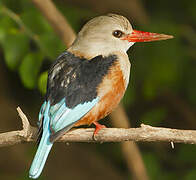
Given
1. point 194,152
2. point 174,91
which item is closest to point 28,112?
point 174,91

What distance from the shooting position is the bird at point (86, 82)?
304 centimetres

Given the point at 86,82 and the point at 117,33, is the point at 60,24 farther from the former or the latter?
the point at 86,82

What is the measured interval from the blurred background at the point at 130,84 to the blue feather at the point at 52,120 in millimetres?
768

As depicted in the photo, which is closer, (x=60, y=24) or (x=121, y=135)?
(x=121, y=135)

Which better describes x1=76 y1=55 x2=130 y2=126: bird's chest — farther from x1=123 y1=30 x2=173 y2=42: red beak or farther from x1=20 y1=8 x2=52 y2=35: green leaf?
x1=20 y1=8 x2=52 y2=35: green leaf

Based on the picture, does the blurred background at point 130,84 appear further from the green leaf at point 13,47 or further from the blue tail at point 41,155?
the blue tail at point 41,155

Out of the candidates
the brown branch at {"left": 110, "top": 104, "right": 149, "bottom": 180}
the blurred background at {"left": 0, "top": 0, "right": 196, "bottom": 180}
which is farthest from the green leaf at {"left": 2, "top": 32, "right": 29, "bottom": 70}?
the brown branch at {"left": 110, "top": 104, "right": 149, "bottom": 180}

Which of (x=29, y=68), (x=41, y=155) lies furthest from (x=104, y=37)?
(x=41, y=155)

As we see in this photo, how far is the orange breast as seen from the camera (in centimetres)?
321

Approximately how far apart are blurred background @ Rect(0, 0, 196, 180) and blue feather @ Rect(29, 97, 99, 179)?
77 cm

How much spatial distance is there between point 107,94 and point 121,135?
0.41 metres

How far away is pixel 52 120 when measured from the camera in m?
3.07

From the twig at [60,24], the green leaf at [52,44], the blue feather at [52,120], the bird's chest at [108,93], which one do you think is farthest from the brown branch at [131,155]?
the blue feather at [52,120]

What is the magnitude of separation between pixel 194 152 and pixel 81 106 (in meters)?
1.64
